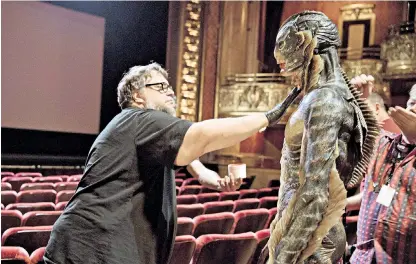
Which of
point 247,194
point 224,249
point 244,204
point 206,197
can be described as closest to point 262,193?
point 247,194

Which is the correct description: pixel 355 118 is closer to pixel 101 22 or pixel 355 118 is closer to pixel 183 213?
pixel 183 213

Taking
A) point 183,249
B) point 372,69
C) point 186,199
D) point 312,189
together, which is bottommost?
point 186,199

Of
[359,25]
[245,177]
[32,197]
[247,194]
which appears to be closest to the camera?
[245,177]

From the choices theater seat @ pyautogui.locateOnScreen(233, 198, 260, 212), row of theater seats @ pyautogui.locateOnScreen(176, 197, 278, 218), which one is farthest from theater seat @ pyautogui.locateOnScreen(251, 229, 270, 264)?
theater seat @ pyautogui.locateOnScreen(233, 198, 260, 212)

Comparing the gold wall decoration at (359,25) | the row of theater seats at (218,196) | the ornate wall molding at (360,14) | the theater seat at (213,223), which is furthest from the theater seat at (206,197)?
the ornate wall molding at (360,14)

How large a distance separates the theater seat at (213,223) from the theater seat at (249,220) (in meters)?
0.07

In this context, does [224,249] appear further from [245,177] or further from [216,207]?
[216,207]

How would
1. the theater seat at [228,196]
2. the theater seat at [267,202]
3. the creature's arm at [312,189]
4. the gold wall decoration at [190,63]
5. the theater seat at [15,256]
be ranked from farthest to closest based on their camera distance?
1. the gold wall decoration at [190,63]
2. the theater seat at [228,196]
3. the theater seat at [267,202]
4. the theater seat at [15,256]
5. the creature's arm at [312,189]

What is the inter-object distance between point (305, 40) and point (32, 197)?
3916 millimetres

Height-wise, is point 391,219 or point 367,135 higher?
point 367,135

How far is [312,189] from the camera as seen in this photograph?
124cm

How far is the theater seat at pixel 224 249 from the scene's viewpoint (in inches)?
89.5

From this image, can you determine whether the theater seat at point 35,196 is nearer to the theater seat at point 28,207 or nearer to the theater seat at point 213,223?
the theater seat at point 28,207

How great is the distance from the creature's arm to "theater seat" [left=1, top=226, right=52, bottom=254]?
164 cm
